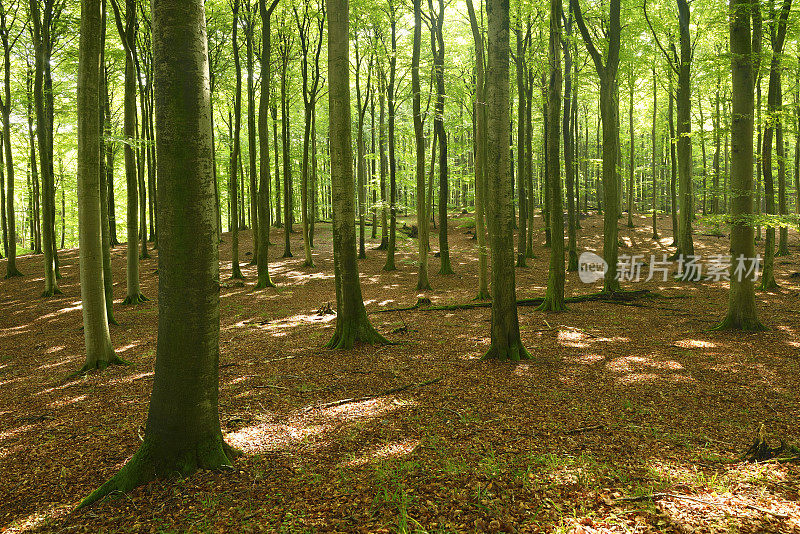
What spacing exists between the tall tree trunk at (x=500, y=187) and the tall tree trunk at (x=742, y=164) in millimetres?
4626

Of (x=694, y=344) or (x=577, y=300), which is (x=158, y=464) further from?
(x=577, y=300)

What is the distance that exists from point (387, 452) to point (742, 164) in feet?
29.3

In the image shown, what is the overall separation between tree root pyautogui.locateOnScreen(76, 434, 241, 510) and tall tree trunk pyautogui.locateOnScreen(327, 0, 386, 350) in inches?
164

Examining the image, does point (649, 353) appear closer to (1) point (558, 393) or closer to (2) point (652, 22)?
(1) point (558, 393)

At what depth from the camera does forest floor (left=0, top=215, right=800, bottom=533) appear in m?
3.06

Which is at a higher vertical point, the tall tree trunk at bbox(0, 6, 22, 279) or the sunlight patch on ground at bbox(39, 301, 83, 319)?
the tall tree trunk at bbox(0, 6, 22, 279)

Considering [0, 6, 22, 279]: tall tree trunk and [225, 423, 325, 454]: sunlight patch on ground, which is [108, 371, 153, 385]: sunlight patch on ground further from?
[0, 6, 22, 279]: tall tree trunk

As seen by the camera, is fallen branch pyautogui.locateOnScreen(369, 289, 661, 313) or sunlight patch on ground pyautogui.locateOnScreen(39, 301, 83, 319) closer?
fallen branch pyautogui.locateOnScreen(369, 289, 661, 313)

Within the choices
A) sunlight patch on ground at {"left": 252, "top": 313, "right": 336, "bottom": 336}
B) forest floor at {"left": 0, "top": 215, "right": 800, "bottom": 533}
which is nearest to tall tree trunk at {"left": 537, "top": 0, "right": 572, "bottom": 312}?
forest floor at {"left": 0, "top": 215, "right": 800, "bottom": 533}

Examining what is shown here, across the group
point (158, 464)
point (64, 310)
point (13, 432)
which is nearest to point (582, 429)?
point (158, 464)

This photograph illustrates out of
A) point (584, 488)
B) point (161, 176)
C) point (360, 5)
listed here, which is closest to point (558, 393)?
point (584, 488)

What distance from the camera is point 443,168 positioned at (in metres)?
16.5

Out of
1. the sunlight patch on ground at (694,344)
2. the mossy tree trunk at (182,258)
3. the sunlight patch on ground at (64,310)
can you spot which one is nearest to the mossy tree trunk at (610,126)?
the sunlight patch on ground at (694,344)

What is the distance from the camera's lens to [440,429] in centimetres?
455
